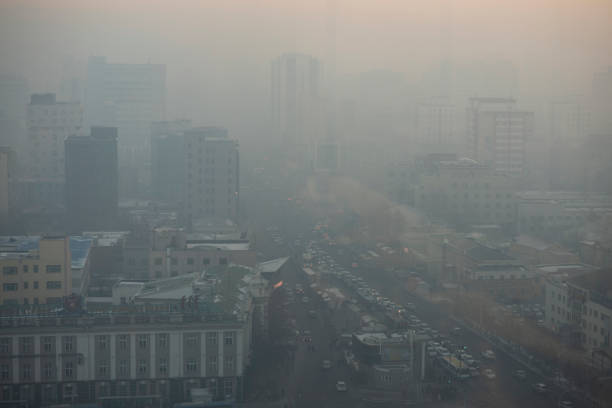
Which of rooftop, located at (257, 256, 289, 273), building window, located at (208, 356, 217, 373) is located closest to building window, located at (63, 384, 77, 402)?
building window, located at (208, 356, 217, 373)

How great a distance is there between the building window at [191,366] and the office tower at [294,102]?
1562cm

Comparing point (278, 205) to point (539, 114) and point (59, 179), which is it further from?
point (539, 114)

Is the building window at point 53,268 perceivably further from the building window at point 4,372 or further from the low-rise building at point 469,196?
the low-rise building at point 469,196

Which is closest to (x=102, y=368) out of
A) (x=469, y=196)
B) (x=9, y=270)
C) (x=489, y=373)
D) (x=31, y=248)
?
(x=9, y=270)

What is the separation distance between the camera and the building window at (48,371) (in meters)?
5.00

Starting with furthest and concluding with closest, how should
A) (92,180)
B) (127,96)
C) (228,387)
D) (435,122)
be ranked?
(127,96), (435,122), (92,180), (228,387)

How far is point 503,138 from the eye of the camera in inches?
664

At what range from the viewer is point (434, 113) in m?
20.6

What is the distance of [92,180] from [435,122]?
1046 cm

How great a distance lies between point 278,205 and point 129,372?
11.6m

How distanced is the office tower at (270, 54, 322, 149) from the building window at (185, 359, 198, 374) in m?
15.6

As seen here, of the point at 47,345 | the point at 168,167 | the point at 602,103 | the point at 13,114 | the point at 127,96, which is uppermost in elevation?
the point at 127,96

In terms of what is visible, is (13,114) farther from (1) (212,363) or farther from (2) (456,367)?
(2) (456,367)

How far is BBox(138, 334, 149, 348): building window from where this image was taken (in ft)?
16.7
